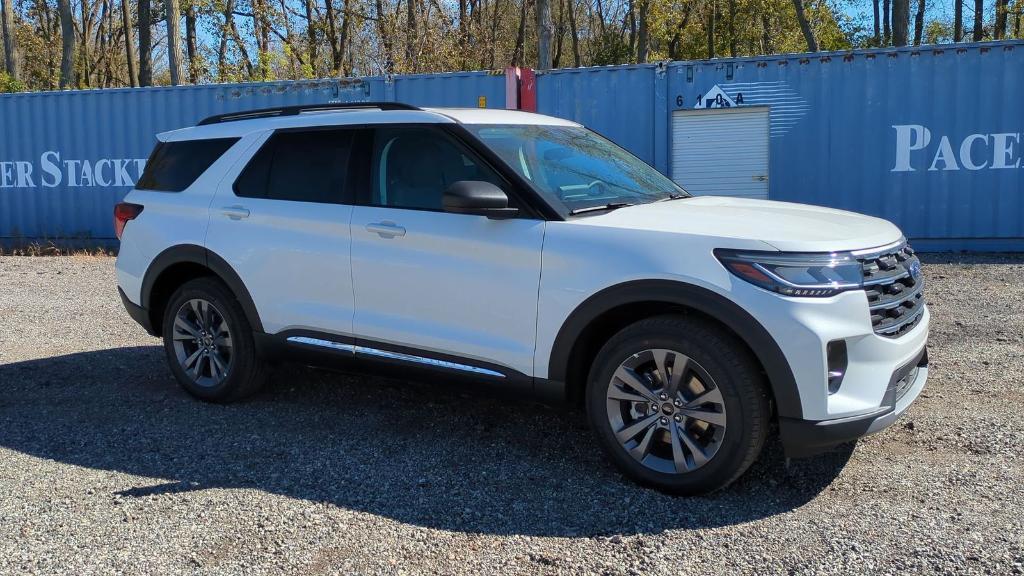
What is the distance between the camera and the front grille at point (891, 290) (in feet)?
11.8

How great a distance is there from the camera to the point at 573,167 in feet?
15.0

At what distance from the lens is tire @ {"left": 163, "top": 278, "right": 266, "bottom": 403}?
5188 mm

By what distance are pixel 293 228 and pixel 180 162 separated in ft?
4.00

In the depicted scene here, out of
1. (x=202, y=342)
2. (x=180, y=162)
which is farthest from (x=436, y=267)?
(x=180, y=162)

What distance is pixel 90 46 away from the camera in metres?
43.6

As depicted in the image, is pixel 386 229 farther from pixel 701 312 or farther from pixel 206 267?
pixel 701 312

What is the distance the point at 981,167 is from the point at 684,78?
4.09 m

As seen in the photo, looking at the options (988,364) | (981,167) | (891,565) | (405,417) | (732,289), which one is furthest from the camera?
(981,167)

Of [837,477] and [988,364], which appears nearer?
[837,477]

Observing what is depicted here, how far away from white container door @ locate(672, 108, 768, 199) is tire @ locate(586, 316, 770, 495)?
9105 millimetres

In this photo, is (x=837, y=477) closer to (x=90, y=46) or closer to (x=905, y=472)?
(x=905, y=472)

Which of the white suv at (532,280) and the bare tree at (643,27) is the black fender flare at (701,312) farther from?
the bare tree at (643,27)

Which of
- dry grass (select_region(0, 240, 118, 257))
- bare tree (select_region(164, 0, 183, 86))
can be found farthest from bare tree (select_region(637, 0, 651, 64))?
dry grass (select_region(0, 240, 118, 257))

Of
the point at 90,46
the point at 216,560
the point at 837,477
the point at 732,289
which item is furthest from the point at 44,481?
the point at 90,46
